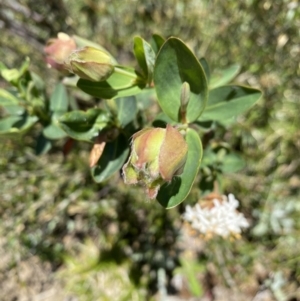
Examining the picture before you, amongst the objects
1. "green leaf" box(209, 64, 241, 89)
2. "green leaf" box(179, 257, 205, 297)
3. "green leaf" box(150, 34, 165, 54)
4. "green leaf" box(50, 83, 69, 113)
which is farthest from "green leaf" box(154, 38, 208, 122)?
"green leaf" box(179, 257, 205, 297)

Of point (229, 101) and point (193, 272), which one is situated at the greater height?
point (229, 101)

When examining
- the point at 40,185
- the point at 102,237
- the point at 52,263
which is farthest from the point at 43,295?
the point at 40,185

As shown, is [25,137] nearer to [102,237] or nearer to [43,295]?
[102,237]

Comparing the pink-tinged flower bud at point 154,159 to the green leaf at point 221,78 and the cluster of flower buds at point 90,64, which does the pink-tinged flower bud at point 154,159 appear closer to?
the cluster of flower buds at point 90,64

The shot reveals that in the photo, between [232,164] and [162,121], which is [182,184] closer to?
[162,121]

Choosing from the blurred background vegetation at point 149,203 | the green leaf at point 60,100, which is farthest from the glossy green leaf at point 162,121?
the blurred background vegetation at point 149,203

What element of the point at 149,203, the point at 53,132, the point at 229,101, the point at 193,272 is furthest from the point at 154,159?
the point at 193,272
